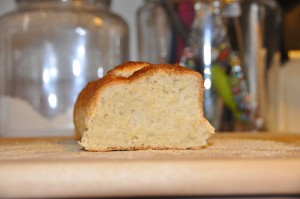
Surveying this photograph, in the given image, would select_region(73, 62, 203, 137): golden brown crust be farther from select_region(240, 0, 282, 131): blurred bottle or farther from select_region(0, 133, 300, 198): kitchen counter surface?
select_region(240, 0, 282, 131): blurred bottle

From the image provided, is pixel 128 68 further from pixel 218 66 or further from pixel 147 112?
pixel 218 66

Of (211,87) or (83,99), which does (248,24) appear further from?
(83,99)

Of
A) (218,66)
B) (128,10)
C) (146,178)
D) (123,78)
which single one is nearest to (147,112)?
(123,78)

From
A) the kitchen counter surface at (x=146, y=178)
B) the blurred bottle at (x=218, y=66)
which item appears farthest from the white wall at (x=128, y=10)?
the kitchen counter surface at (x=146, y=178)

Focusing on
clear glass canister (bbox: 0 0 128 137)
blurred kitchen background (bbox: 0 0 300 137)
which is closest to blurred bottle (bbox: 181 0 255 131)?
blurred kitchen background (bbox: 0 0 300 137)

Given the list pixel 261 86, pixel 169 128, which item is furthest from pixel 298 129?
pixel 169 128

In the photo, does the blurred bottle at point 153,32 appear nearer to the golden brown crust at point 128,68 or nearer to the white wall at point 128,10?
the white wall at point 128,10
